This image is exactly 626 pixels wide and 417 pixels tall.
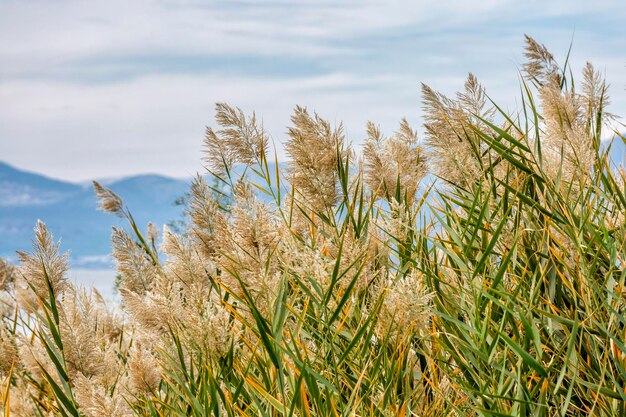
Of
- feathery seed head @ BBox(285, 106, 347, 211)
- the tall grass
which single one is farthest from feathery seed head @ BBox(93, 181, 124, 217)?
feathery seed head @ BBox(285, 106, 347, 211)

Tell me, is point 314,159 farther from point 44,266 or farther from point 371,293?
point 44,266

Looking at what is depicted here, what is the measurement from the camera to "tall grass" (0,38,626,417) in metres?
2.09

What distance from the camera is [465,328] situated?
2.21m

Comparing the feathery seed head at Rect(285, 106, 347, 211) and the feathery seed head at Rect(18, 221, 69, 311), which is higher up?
the feathery seed head at Rect(285, 106, 347, 211)

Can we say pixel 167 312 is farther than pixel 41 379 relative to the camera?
No

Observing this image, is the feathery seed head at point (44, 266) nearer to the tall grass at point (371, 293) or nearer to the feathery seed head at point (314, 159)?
the tall grass at point (371, 293)

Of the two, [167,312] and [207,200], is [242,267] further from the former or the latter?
[207,200]

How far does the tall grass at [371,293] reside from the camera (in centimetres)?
209

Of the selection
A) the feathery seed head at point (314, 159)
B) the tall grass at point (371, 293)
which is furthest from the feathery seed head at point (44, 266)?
the feathery seed head at point (314, 159)

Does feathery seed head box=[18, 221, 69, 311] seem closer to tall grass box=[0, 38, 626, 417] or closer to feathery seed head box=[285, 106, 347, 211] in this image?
tall grass box=[0, 38, 626, 417]

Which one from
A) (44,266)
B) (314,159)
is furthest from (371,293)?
(44,266)

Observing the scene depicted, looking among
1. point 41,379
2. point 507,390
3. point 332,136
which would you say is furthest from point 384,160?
point 41,379

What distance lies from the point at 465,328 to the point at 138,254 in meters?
1.25

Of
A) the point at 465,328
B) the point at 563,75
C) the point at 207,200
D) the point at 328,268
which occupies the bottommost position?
the point at 465,328
